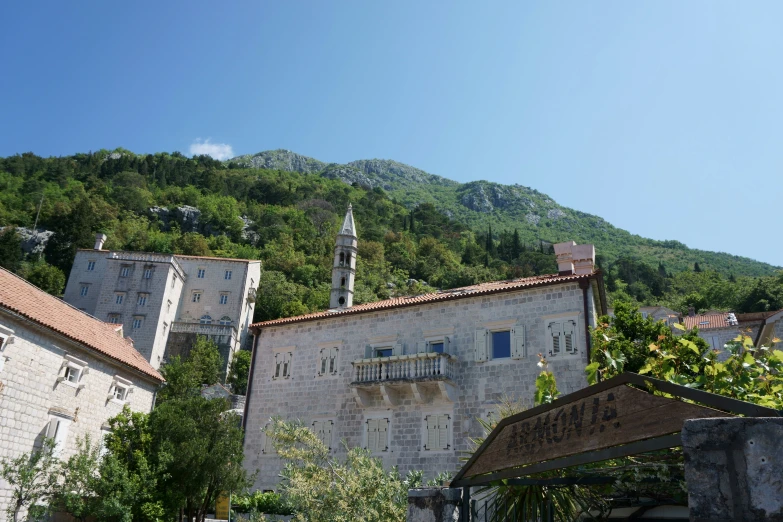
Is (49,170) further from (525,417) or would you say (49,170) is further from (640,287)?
(525,417)

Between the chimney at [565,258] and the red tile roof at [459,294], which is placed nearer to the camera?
the red tile roof at [459,294]

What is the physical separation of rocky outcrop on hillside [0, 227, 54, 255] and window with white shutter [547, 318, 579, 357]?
7703cm

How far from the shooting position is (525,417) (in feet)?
16.7

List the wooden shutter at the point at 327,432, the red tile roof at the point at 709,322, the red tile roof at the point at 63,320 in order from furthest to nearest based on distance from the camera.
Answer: the red tile roof at the point at 709,322 < the wooden shutter at the point at 327,432 < the red tile roof at the point at 63,320

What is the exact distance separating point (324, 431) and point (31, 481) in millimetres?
10123

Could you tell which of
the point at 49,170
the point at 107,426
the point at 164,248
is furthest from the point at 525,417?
the point at 49,170

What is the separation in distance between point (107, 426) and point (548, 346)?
17.1 meters

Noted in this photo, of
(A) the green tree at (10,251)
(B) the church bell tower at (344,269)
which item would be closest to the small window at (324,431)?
(B) the church bell tower at (344,269)

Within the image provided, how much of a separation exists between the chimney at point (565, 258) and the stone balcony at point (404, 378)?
20.1 feet

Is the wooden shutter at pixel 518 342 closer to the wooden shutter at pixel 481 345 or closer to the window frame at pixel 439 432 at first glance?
the wooden shutter at pixel 481 345

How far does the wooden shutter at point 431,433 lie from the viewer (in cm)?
2119

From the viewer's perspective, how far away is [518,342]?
2108cm

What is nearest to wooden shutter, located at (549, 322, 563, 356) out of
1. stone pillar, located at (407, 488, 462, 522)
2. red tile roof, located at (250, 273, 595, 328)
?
red tile roof, located at (250, 273, 595, 328)

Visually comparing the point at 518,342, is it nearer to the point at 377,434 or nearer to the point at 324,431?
the point at 377,434
